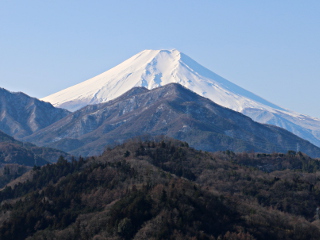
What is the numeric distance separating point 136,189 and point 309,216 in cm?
2953

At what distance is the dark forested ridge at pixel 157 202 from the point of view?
75.7 m

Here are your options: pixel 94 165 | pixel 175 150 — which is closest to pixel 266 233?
pixel 94 165

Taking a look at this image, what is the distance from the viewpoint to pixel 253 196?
109 meters

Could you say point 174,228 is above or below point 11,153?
above

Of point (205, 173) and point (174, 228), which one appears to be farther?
point (205, 173)

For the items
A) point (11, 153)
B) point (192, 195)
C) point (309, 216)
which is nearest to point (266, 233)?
point (192, 195)

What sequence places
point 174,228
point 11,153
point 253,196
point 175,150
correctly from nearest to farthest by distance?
point 174,228, point 253,196, point 175,150, point 11,153

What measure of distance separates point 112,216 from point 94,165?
114ft

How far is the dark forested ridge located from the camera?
75.7 m

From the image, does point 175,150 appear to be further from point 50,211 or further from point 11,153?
point 11,153

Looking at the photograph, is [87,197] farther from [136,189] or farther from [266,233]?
[266,233]

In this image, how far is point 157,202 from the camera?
260 ft

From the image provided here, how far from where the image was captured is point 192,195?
83000 mm

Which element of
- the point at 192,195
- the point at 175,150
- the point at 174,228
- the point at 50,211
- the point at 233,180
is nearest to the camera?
the point at 174,228
